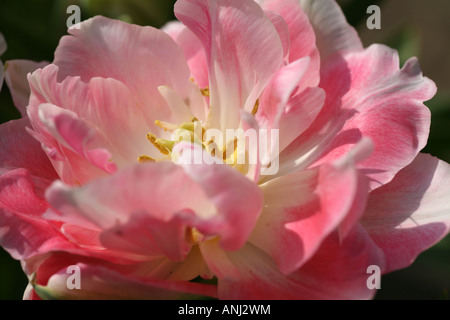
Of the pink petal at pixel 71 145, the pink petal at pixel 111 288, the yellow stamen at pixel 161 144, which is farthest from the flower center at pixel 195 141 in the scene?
the pink petal at pixel 111 288

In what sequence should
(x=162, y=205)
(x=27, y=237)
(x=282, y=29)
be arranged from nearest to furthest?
(x=162, y=205), (x=27, y=237), (x=282, y=29)

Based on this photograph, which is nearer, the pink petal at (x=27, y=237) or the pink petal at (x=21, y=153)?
the pink petal at (x=27, y=237)

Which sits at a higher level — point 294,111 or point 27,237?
point 294,111

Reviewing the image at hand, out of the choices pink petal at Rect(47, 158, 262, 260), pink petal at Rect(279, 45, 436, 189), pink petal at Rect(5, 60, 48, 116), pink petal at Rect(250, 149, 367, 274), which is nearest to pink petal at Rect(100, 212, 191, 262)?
pink petal at Rect(47, 158, 262, 260)

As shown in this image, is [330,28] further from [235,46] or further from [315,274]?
[315,274]

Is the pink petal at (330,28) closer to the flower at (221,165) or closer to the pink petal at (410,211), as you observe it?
the flower at (221,165)

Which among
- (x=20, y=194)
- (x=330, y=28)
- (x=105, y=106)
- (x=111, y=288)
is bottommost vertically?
(x=111, y=288)

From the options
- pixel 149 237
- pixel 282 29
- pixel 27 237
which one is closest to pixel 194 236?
pixel 149 237
